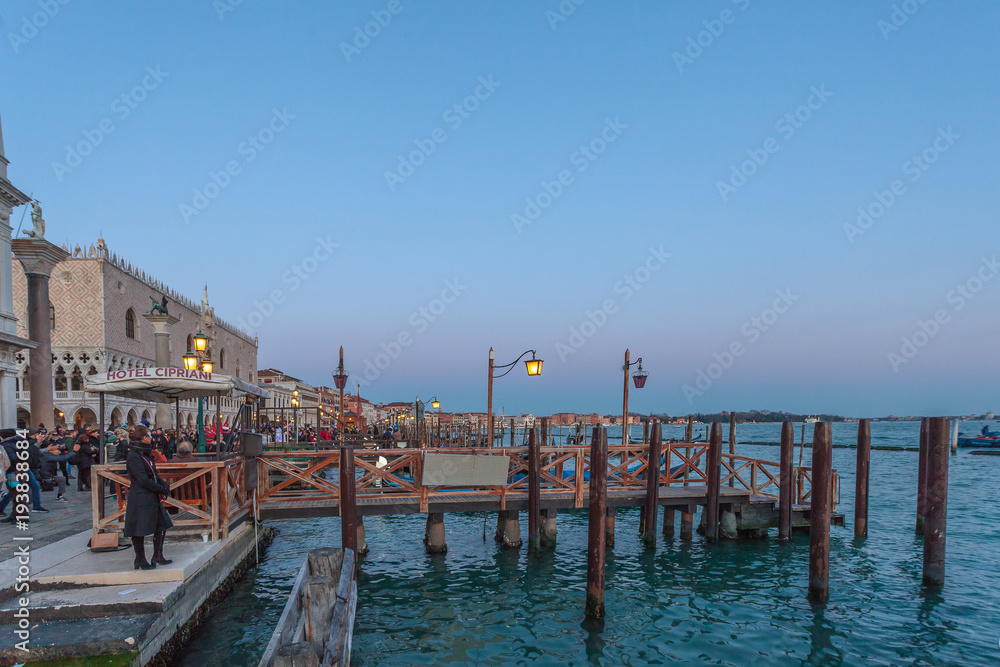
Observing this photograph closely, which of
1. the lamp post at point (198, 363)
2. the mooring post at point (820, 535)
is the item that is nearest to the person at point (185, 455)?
the lamp post at point (198, 363)

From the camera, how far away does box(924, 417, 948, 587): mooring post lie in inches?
429

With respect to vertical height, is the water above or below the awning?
below

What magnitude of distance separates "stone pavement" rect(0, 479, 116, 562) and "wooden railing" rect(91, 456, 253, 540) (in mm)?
1041

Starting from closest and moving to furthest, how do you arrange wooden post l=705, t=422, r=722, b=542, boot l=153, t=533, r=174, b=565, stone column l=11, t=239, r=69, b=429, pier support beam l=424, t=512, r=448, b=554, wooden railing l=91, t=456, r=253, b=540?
1. boot l=153, t=533, r=174, b=565
2. wooden railing l=91, t=456, r=253, b=540
3. wooden post l=705, t=422, r=722, b=542
4. pier support beam l=424, t=512, r=448, b=554
5. stone column l=11, t=239, r=69, b=429

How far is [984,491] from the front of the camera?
2842 cm

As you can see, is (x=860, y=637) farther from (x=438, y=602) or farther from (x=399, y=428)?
(x=399, y=428)

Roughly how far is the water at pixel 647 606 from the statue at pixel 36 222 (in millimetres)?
15490

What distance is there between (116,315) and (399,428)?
23.6 m

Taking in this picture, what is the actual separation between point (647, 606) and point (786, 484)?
557 cm

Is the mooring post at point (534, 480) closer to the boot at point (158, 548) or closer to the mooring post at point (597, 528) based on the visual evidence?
the mooring post at point (597, 528)

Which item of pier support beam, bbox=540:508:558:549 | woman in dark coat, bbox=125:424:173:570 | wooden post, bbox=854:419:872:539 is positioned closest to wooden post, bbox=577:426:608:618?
pier support beam, bbox=540:508:558:549

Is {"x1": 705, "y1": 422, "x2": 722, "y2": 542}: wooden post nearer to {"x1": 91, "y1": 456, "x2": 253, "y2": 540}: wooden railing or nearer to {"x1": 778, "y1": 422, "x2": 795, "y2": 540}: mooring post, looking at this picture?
{"x1": 778, "y1": 422, "x2": 795, "y2": 540}: mooring post

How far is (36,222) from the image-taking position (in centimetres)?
2220

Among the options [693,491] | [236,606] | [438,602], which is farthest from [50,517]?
[693,491]
